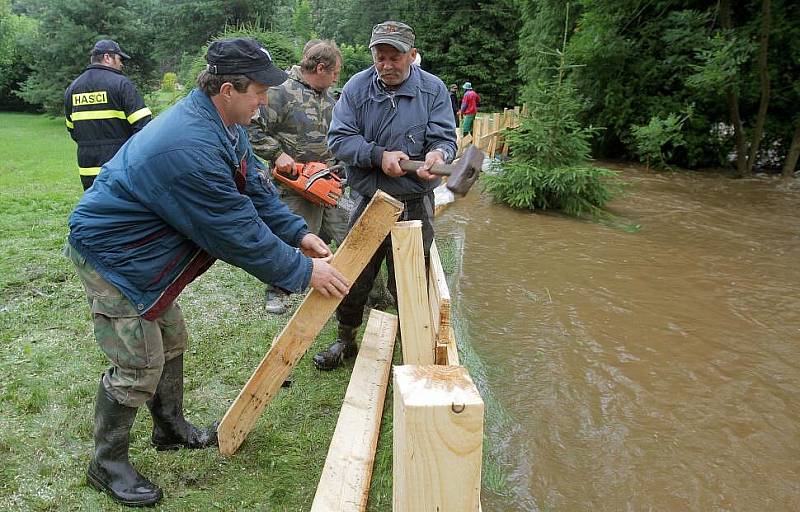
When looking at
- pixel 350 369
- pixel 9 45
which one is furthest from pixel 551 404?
pixel 9 45

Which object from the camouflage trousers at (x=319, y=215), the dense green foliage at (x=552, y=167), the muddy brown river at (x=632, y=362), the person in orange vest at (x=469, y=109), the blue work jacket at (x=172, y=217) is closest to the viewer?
the blue work jacket at (x=172, y=217)

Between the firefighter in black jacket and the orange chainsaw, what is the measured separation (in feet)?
4.92

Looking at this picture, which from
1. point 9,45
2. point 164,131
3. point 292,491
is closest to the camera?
point 164,131

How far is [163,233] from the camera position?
7.63 ft

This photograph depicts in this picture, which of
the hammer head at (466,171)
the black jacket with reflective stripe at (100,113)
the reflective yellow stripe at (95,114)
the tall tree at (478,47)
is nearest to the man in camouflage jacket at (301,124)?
the black jacket with reflective stripe at (100,113)

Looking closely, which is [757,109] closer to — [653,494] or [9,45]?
[653,494]

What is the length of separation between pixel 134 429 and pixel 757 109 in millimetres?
15478

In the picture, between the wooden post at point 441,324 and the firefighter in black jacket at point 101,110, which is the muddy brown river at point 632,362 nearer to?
the wooden post at point 441,324

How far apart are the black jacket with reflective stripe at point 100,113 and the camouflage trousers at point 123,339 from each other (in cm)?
294

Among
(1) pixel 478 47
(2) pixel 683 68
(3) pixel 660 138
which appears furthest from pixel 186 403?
(1) pixel 478 47

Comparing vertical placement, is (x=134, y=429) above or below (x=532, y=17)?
below

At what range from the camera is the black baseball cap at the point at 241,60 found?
2.22m

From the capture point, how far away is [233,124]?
2.43 meters

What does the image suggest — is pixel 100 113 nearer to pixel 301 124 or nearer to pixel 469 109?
pixel 301 124
